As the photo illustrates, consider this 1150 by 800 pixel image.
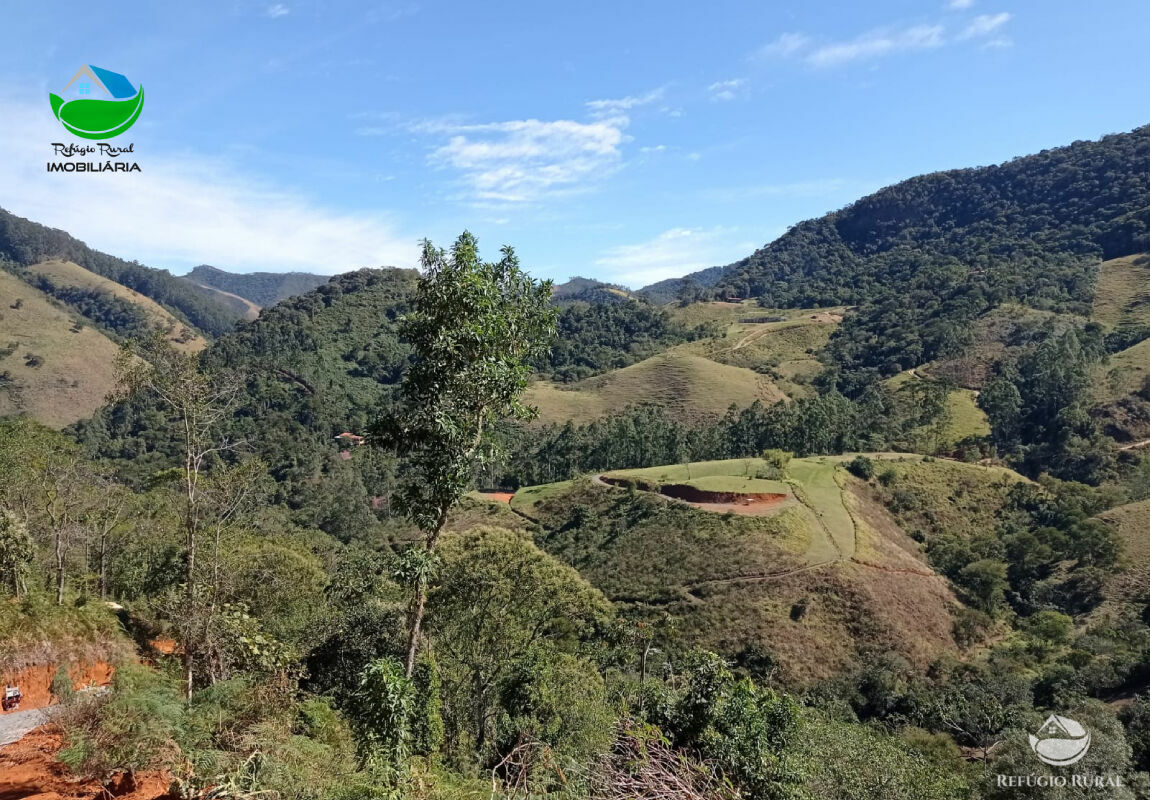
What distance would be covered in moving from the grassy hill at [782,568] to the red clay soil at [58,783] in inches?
1256

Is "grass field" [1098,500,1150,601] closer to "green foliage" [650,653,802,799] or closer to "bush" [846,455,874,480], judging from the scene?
"bush" [846,455,874,480]

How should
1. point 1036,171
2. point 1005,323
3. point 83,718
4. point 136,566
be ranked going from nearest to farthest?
point 83,718 → point 136,566 → point 1005,323 → point 1036,171

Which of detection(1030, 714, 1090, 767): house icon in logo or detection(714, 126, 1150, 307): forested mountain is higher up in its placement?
detection(714, 126, 1150, 307): forested mountain

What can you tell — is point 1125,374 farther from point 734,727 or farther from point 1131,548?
point 734,727

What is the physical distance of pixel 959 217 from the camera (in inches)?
7195

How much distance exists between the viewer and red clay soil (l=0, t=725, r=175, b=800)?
897cm

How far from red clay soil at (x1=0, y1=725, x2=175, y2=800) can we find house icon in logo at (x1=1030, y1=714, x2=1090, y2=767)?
1704 cm

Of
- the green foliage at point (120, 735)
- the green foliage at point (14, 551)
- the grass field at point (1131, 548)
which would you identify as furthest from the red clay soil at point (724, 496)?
the green foliage at point (120, 735)

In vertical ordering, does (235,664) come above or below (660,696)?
above

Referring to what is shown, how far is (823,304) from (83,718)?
16126 centimetres

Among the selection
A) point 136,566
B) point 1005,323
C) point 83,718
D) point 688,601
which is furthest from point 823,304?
point 83,718

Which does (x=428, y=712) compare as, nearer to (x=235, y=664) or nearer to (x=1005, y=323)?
(x=235, y=664)

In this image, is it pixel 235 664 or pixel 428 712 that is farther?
pixel 235 664

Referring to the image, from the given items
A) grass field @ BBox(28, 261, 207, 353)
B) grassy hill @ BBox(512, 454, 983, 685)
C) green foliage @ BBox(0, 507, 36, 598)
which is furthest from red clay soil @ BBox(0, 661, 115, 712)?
grass field @ BBox(28, 261, 207, 353)
